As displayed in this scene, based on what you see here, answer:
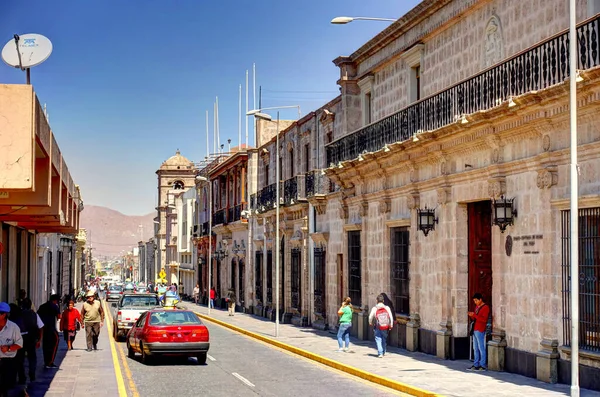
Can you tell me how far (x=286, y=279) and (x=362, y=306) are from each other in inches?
482

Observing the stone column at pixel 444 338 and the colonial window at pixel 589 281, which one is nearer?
the colonial window at pixel 589 281

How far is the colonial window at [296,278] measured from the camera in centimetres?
3853

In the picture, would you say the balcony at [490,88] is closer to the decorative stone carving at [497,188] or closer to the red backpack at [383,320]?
the decorative stone carving at [497,188]

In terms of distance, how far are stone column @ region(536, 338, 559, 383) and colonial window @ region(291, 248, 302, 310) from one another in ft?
72.0

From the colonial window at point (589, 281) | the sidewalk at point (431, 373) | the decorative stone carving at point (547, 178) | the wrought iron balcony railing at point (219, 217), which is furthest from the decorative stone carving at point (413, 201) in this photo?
the wrought iron balcony railing at point (219, 217)

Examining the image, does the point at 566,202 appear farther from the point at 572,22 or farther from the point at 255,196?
the point at 255,196

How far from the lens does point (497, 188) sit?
1894 cm

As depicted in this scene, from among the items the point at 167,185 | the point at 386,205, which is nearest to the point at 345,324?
the point at 386,205

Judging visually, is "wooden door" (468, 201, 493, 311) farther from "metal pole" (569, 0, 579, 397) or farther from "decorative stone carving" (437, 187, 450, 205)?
"metal pole" (569, 0, 579, 397)

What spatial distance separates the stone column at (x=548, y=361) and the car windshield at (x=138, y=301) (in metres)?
17.1

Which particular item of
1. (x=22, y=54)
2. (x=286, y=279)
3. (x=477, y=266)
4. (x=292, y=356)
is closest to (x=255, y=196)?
(x=286, y=279)

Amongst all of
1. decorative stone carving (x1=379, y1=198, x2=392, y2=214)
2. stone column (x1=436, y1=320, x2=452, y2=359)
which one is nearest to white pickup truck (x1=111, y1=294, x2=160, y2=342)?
decorative stone carving (x1=379, y1=198, x2=392, y2=214)

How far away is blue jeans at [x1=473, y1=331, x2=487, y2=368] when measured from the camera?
19.0 meters

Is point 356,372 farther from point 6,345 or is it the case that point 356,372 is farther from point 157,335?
point 6,345
